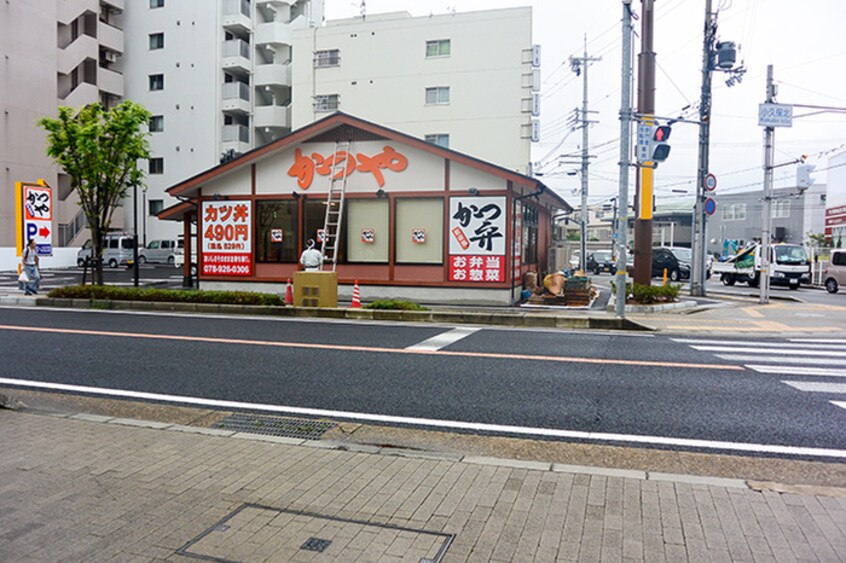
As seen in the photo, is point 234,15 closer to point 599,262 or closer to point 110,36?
point 110,36

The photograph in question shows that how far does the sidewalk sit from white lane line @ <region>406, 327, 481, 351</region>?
520cm

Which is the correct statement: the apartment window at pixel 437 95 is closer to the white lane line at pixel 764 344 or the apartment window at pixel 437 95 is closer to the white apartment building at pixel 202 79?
the white apartment building at pixel 202 79

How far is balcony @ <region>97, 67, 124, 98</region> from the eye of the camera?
41.8 meters

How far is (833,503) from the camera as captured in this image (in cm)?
398

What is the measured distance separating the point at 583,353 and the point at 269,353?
504cm

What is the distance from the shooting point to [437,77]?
119 feet

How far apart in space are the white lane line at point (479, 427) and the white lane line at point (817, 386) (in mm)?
2468

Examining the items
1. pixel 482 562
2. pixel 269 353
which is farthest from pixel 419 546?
pixel 269 353

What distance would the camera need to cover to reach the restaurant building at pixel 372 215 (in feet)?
57.6

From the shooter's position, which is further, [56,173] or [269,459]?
[56,173]

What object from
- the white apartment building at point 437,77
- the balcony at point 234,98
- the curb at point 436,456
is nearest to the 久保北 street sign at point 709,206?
the white apartment building at point 437,77

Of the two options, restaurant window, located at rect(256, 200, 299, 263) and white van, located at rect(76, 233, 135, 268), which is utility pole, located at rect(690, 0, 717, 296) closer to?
restaurant window, located at rect(256, 200, 299, 263)

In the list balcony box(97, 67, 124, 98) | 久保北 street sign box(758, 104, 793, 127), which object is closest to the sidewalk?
久保北 street sign box(758, 104, 793, 127)

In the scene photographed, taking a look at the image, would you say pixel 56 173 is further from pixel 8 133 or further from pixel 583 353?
pixel 583 353
